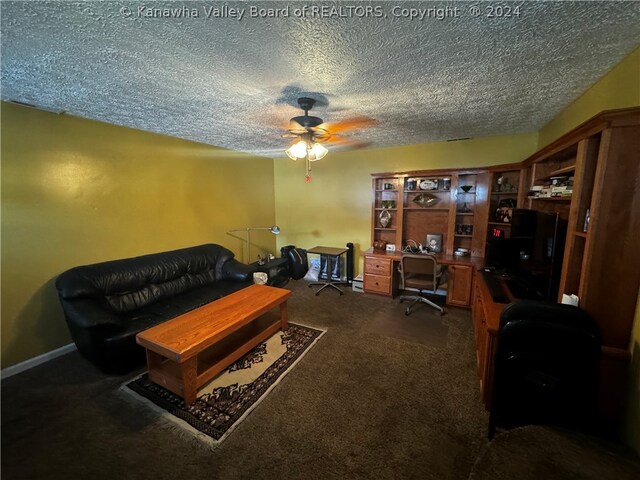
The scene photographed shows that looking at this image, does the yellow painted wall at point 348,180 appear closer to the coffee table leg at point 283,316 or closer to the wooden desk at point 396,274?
the wooden desk at point 396,274

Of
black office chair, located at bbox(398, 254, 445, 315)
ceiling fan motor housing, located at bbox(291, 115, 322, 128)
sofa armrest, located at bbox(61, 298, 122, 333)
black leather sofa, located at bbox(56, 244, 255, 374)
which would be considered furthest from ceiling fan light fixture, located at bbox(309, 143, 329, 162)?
sofa armrest, located at bbox(61, 298, 122, 333)

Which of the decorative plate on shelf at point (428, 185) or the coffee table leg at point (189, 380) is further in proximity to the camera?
the decorative plate on shelf at point (428, 185)

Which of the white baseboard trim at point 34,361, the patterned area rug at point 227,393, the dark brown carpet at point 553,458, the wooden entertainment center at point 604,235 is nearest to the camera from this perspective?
the dark brown carpet at point 553,458

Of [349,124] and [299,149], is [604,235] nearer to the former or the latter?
[299,149]

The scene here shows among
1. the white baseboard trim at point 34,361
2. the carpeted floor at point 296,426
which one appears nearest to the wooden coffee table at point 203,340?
the carpeted floor at point 296,426

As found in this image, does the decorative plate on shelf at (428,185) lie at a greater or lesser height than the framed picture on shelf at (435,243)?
greater

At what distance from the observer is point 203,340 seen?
1.88m

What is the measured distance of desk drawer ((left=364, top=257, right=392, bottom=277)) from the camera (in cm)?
385

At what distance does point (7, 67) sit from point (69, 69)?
1.23 ft

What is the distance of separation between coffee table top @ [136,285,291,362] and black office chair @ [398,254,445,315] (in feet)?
5.35

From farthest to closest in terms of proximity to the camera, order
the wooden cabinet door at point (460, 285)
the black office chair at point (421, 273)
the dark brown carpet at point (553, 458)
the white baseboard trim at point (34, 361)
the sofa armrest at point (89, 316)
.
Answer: the wooden cabinet door at point (460, 285)
the black office chair at point (421, 273)
the white baseboard trim at point (34, 361)
the sofa armrest at point (89, 316)
the dark brown carpet at point (553, 458)

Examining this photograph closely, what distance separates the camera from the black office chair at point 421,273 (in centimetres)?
314

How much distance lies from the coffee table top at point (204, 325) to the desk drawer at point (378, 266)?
1.65m

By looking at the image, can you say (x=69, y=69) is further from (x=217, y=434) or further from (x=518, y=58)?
(x=518, y=58)
